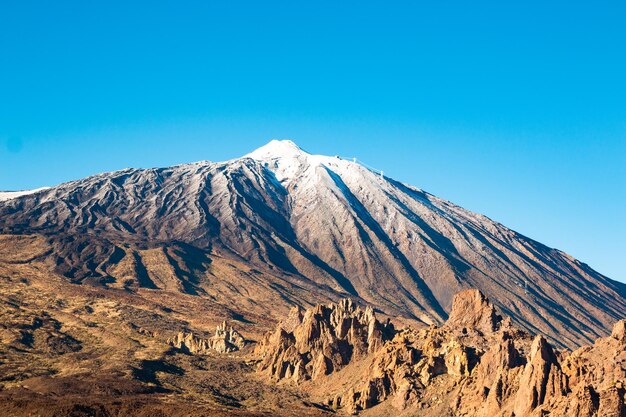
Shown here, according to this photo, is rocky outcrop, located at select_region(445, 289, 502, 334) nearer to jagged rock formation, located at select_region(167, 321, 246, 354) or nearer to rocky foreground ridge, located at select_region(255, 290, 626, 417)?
rocky foreground ridge, located at select_region(255, 290, 626, 417)

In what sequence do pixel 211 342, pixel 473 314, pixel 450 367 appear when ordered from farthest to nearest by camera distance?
pixel 211 342 < pixel 473 314 < pixel 450 367

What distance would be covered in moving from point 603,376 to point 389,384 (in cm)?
2871

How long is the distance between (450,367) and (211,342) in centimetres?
7630

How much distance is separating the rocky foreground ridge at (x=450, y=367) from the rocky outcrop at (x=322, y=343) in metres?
0.17

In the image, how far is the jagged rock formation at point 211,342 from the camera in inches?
6107

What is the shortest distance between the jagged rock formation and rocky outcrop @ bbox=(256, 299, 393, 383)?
23.9m

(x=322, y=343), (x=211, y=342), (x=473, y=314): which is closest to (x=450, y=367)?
(x=473, y=314)

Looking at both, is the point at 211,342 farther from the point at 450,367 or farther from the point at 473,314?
the point at 450,367

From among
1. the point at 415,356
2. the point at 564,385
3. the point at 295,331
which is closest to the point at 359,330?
the point at 295,331

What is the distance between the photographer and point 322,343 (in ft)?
400

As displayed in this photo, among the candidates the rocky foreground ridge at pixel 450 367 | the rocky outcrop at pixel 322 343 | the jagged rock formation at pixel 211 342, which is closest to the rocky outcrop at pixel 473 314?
the rocky foreground ridge at pixel 450 367

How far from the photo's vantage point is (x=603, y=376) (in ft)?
252

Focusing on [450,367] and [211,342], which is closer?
[450,367]

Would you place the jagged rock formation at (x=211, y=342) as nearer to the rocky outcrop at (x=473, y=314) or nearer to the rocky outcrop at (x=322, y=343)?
the rocky outcrop at (x=322, y=343)
